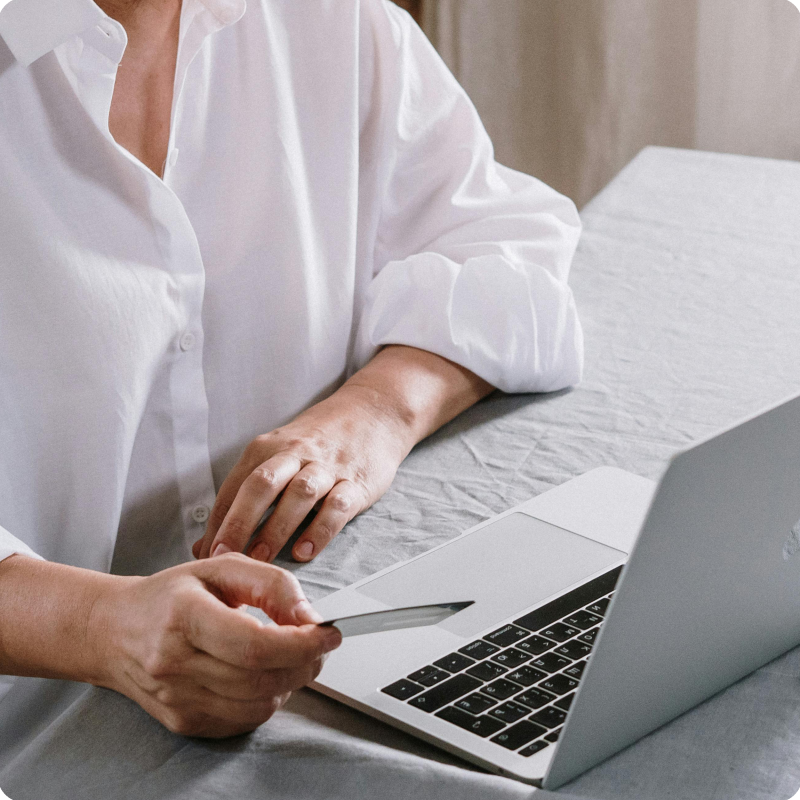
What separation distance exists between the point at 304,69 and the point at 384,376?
29 centimetres

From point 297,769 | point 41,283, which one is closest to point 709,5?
point 41,283

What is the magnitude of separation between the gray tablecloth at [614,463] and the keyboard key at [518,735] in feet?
0.06

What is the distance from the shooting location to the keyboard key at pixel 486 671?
51 cm

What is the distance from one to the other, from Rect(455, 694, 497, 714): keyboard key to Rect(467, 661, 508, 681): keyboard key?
1cm

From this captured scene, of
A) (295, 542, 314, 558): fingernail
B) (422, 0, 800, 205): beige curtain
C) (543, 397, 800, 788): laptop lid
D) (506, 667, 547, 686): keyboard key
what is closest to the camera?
(543, 397, 800, 788): laptop lid

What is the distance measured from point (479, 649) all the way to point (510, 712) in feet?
0.16

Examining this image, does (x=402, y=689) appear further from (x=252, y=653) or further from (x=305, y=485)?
(x=305, y=485)

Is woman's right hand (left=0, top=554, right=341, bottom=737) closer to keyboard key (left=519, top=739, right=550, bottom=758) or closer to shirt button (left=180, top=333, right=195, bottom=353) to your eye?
keyboard key (left=519, top=739, right=550, bottom=758)

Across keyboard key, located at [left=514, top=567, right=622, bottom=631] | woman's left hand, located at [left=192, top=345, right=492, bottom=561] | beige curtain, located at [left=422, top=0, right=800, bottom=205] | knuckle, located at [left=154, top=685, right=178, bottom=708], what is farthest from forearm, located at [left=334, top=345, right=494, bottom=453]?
beige curtain, located at [left=422, top=0, right=800, bottom=205]

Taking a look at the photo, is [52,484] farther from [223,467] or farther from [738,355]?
[738,355]

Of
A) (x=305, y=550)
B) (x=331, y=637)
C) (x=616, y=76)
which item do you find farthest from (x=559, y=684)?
(x=616, y=76)

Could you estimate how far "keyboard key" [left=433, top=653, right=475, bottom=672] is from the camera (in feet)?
1.70

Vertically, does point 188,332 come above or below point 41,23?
below

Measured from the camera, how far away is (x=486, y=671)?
0.51 metres
